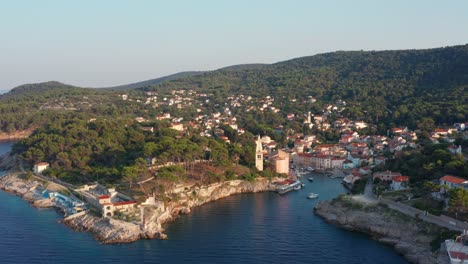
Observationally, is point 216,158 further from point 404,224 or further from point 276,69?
point 276,69

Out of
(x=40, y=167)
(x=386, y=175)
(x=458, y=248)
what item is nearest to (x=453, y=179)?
(x=386, y=175)

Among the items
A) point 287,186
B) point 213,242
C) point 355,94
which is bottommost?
point 213,242

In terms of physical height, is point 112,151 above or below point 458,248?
above

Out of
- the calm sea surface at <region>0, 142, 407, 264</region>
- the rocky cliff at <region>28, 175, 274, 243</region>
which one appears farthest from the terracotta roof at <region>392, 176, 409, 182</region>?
the rocky cliff at <region>28, 175, 274, 243</region>

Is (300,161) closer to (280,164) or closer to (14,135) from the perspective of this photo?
(280,164)

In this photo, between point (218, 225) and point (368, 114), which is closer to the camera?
point (218, 225)

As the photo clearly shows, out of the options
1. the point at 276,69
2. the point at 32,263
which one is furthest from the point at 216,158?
the point at 276,69

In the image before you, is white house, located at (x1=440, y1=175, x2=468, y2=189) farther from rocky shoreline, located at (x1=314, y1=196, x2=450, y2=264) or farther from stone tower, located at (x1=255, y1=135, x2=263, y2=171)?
stone tower, located at (x1=255, y1=135, x2=263, y2=171)
